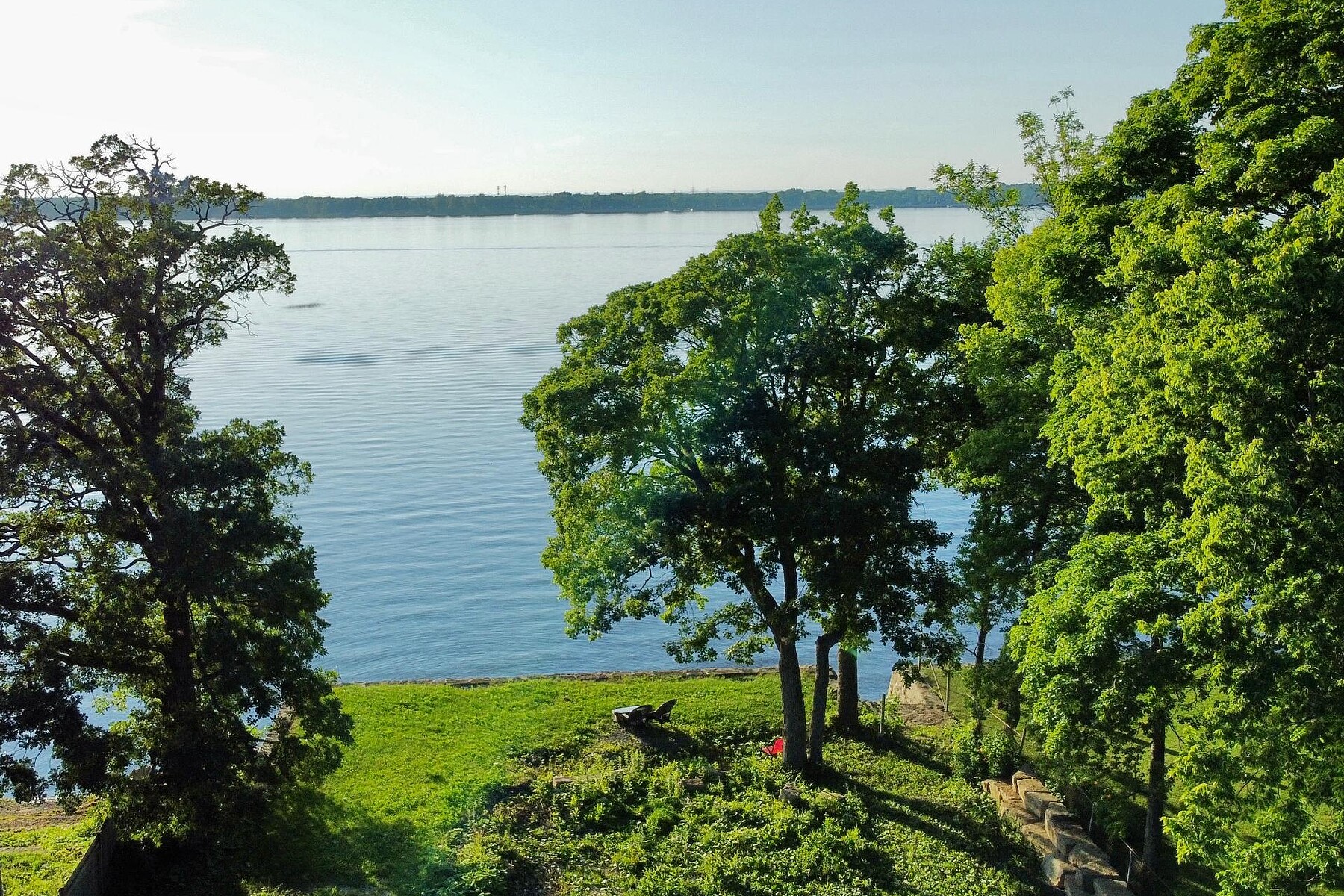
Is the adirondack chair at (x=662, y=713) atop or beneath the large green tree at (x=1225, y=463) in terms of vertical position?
beneath

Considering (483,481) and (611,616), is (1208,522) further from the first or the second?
(483,481)

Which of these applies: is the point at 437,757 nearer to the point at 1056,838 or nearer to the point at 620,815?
the point at 620,815

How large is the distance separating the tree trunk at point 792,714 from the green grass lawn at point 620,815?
54cm

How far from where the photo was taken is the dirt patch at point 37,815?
23.5 metres

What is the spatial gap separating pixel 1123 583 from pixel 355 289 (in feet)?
490

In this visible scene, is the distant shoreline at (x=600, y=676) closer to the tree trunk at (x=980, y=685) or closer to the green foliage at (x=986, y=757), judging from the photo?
the tree trunk at (x=980, y=685)

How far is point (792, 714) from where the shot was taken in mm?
27625

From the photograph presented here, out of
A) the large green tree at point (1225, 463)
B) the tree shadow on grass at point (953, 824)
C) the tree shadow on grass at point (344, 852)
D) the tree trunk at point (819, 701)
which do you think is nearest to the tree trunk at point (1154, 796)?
the large green tree at point (1225, 463)

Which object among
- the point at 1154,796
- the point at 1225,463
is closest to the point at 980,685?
the point at 1154,796

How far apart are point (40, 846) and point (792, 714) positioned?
1712cm

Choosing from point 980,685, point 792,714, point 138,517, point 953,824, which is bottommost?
point 953,824

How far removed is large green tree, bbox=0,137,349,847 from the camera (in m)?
19.6

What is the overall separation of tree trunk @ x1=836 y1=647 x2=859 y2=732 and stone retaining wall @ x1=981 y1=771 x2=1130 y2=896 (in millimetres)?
5543

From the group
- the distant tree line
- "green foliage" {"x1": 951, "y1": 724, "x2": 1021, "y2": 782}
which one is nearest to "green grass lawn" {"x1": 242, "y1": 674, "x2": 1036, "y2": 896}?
"green foliage" {"x1": 951, "y1": 724, "x2": 1021, "y2": 782}
